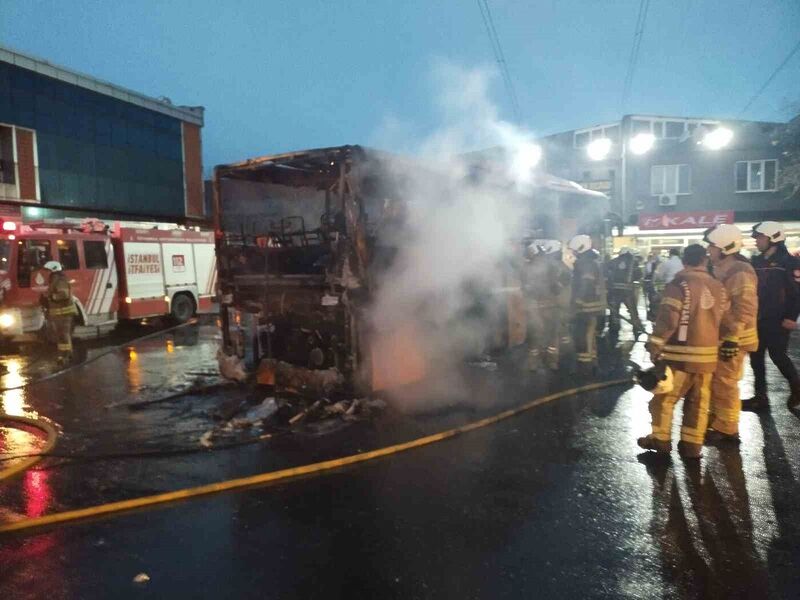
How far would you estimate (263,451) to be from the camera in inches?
198

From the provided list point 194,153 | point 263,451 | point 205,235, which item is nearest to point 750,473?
point 263,451

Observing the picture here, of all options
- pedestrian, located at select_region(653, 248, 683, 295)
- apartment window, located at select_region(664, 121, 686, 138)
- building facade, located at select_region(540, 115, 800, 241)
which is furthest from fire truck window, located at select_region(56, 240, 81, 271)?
apartment window, located at select_region(664, 121, 686, 138)

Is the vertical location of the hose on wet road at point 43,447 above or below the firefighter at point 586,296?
below

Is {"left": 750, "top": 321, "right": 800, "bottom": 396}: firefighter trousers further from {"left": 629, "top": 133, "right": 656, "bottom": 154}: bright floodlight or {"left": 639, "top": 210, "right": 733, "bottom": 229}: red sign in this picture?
{"left": 629, "top": 133, "right": 656, "bottom": 154}: bright floodlight

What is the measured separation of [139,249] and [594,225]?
34.3 feet

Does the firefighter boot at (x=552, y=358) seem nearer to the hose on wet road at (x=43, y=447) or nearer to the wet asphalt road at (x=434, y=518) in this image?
the wet asphalt road at (x=434, y=518)

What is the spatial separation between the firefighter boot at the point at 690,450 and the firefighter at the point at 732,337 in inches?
23.5

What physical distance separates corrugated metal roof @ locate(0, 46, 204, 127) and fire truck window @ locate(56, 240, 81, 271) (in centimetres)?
1087

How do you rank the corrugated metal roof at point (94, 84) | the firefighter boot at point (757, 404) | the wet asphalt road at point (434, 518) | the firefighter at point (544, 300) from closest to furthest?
the wet asphalt road at point (434, 518) < the firefighter boot at point (757, 404) < the firefighter at point (544, 300) < the corrugated metal roof at point (94, 84)

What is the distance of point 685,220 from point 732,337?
20.5 m

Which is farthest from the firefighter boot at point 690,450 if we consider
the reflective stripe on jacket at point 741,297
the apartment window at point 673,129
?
the apartment window at point 673,129

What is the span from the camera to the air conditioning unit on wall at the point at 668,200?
2656 centimetres

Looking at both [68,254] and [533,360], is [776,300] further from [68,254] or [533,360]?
[68,254]

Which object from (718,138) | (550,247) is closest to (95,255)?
(550,247)
